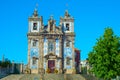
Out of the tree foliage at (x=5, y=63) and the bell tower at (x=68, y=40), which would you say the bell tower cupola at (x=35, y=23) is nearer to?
the bell tower at (x=68, y=40)

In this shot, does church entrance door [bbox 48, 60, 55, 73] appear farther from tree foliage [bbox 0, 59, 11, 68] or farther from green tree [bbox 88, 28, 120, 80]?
green tree [bbox 88, 28, 120, 80]

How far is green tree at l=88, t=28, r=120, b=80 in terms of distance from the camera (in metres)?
47.2

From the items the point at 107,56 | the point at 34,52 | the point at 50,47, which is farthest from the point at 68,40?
the point at 107,56

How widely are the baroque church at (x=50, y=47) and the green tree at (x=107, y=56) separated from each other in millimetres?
27063

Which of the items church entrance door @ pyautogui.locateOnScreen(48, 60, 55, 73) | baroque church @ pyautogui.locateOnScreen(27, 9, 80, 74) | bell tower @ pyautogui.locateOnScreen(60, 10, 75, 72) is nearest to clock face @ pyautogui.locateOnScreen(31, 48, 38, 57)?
baroque church @ pyautogui.locateOnScreen(27, 9, 80, 74)

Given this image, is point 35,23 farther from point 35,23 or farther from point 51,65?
point 51,65

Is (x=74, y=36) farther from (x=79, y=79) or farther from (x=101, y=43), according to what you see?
(x=101, y=43)

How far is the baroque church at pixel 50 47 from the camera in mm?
75688

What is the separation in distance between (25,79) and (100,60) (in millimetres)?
12294

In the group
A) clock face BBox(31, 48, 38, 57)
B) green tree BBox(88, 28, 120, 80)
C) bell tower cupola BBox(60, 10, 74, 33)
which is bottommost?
green tree BBox(88, 28, 120, 80)

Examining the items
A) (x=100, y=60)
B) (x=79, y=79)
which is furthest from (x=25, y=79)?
(x=100, y=60)

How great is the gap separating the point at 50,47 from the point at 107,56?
30389 mm

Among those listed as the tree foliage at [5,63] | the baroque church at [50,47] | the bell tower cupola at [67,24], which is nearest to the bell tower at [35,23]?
the baroque church at [50,47]

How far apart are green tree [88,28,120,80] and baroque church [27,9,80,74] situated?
88.8ft
